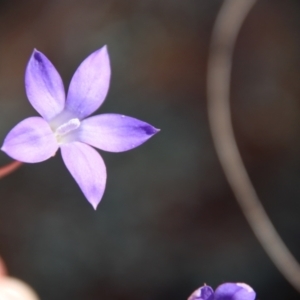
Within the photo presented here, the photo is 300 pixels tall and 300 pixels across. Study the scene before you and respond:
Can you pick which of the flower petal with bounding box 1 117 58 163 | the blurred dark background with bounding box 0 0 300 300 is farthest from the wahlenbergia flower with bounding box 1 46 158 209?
the blurred dark background with bounding box 0 0 300 300

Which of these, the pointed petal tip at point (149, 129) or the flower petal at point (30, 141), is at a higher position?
the pointed petal tip at point (149, 129)

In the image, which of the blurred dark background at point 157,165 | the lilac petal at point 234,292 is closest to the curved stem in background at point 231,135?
the blurred dark background at point 157,165

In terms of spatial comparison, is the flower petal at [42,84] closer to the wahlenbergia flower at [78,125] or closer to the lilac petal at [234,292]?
the wahlenbergia flower at [78,125]

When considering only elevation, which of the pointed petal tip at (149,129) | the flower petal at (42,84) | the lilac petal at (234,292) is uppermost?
the flower petal at (42,84)

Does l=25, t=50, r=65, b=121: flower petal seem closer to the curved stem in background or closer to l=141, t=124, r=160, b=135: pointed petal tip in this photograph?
l=141, t=124, r=160, b=135: pointed petal tip

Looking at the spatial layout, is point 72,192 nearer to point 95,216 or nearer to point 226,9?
A: point 95,216

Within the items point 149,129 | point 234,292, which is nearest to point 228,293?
point 234,292
